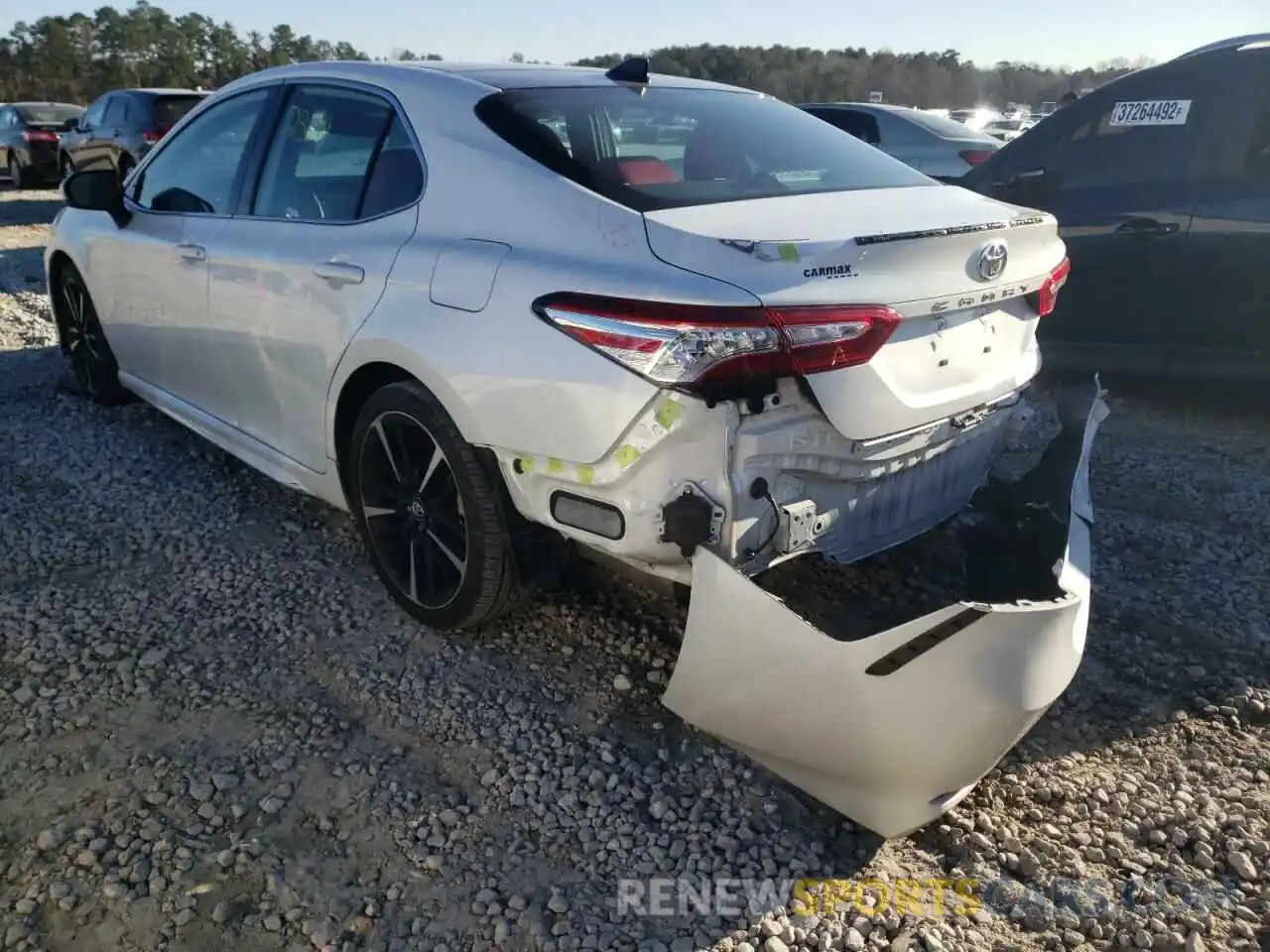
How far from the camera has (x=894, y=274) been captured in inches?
91.4

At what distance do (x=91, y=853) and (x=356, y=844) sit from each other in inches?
23.0

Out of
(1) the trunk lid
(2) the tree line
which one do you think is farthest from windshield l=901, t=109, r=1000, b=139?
(2) the tree line

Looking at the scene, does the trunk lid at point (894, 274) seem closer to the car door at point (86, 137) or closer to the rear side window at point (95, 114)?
the car door at point (86, 137)

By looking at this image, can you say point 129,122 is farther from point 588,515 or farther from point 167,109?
point 588,515

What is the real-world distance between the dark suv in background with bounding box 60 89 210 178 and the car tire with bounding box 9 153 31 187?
11.8ft

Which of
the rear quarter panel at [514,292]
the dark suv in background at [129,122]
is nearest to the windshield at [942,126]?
the rear quarter panel at [514,292]

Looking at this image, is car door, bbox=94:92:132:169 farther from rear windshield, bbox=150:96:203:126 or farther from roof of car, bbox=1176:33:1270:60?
roof of car, bbox=1176:33:1270:60

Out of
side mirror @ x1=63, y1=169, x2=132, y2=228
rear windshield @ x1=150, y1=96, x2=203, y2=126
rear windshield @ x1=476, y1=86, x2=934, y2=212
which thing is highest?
rear windshield @ x1=476, y1=86, x2=934, y2=212

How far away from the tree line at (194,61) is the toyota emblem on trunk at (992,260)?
2848 centimetres

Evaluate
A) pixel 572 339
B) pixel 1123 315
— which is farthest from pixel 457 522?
pixel 1123 315

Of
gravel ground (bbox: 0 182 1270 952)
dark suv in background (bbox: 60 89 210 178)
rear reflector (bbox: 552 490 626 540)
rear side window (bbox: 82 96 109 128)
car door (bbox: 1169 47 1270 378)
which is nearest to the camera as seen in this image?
gravel ground (bbox: 0 182 1270 952)

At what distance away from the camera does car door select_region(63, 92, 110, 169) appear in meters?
12.7

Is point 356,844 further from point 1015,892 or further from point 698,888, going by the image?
point 1015,892

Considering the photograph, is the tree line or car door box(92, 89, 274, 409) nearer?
car door box(92, 89, 274, 409)
